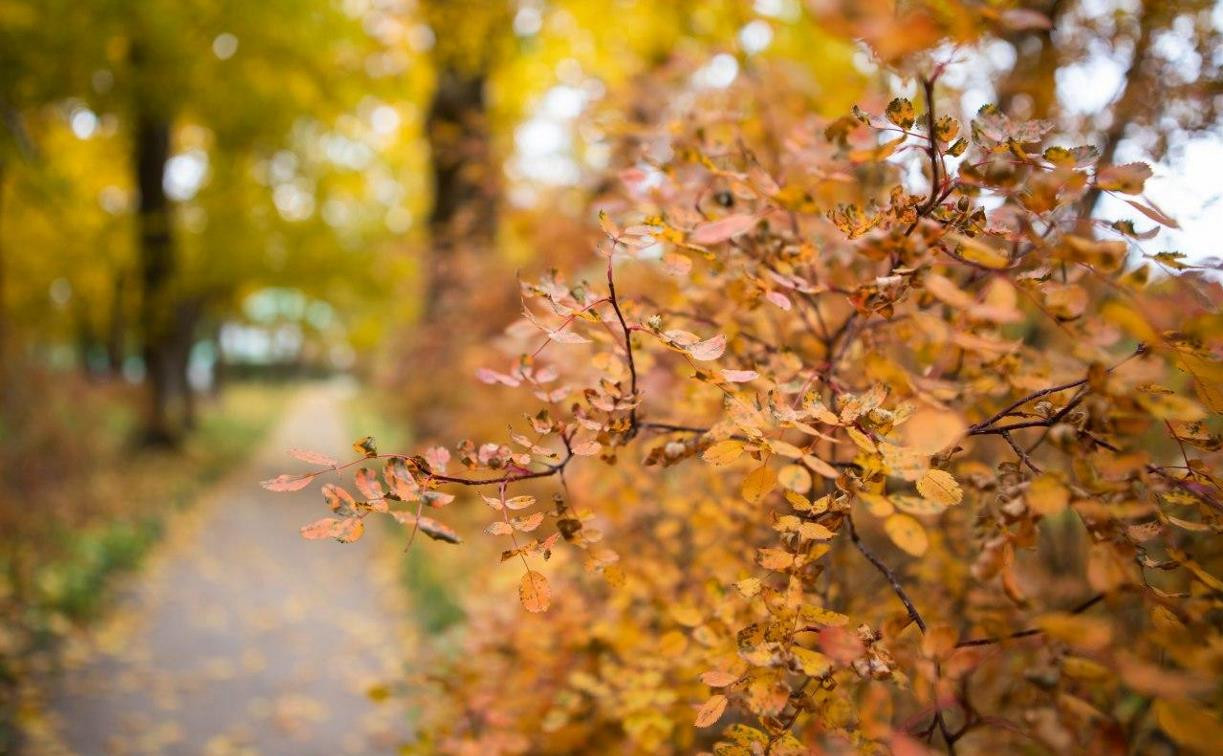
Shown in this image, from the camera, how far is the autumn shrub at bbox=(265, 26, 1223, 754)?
0.93m

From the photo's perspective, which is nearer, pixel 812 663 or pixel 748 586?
pixel 812 663

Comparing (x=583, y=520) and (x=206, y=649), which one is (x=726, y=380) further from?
(x=206, y=649)

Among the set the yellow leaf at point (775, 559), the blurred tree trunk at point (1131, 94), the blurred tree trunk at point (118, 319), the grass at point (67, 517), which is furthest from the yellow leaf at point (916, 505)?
the blurred tree trunk at point (118, 319)

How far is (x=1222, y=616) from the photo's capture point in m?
2.06

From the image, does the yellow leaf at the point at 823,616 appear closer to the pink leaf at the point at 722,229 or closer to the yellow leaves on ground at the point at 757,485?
the yellow leaves on ground at the point at 757,485

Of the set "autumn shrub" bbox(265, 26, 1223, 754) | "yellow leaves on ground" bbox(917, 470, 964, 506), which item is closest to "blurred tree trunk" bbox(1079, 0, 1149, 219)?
"autumn shrub" bbox(265, 26, 1223, 754)

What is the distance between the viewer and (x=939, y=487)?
3.59ft

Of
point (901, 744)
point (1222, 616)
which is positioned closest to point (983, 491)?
point (901, 744)

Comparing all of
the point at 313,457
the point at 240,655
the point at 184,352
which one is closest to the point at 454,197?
the point at 240,655

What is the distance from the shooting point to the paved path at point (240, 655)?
3861 millimetres

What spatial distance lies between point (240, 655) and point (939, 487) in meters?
5.23

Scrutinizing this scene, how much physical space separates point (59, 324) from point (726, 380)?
2025 centimetres

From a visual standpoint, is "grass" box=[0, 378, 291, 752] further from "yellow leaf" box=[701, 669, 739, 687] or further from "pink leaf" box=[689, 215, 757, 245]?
"pink leaf" box=[689, 215, 757, 245]

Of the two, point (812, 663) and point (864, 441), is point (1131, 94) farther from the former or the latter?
point (812, 663)
